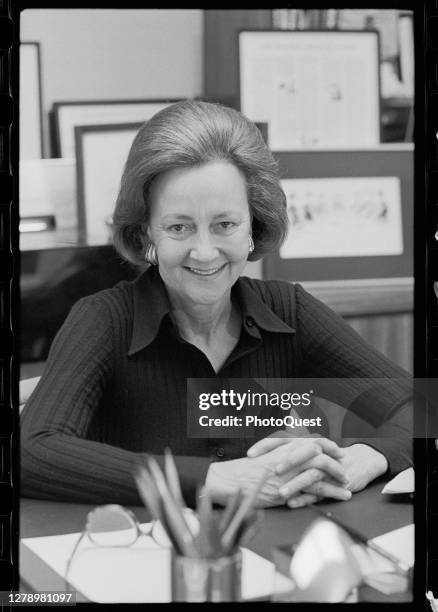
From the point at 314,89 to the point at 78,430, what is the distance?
1.51ft

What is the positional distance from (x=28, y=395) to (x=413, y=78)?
431mm

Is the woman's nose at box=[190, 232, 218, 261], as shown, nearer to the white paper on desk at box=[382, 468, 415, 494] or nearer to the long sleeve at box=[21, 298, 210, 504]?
the long sleeve at box=[21, 298, 210, 504]

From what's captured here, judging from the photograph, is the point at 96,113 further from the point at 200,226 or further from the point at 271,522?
the point at 271,522

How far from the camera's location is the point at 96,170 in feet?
3.72

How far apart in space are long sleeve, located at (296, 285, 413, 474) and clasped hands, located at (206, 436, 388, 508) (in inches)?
0.6

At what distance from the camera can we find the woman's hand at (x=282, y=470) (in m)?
0.78

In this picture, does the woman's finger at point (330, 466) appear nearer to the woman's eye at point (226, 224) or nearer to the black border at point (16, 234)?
the black border at point (16, 234)

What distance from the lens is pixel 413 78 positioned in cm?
76

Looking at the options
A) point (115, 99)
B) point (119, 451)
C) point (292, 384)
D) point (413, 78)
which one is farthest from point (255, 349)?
point (115, 99)

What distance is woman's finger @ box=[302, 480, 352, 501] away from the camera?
A: 0.80 meters

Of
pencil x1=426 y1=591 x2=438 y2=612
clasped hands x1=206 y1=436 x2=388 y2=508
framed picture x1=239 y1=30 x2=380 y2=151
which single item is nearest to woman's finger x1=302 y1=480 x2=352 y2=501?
clasped hands x1=206 y1=436 x2=388 y2=508

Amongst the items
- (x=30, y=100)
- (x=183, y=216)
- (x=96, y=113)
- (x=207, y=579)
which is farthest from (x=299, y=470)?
(x=96, y=113)

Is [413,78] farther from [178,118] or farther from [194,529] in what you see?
[194,529]

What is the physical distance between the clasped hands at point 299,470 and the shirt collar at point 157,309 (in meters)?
0.11
